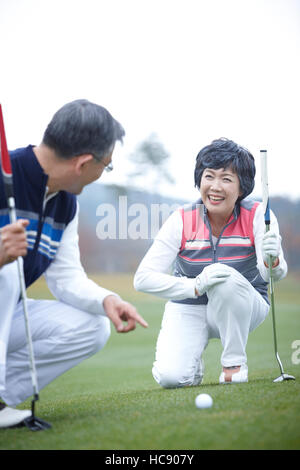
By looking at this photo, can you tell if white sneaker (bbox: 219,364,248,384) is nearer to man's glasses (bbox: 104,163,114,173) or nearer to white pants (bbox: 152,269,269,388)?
white pants (bbox: 152,269,269,388)

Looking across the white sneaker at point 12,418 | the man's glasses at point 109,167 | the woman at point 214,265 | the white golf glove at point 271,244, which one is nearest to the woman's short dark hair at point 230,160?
the woman at point 214,265

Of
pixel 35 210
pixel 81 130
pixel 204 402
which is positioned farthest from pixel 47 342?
pixel 81 130

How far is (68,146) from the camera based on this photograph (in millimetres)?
2209

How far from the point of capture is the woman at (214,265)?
9.96ft

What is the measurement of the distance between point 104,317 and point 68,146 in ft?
2.59

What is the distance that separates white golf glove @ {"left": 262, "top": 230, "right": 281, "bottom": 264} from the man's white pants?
3.23ft

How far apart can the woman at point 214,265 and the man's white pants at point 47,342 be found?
708 millimetres

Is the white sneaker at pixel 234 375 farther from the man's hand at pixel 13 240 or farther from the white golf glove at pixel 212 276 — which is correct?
the man's hand at pixel 13 240

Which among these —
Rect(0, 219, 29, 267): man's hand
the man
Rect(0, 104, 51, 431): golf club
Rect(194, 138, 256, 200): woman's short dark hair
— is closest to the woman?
Rect(194, 138, 256, 200): woman's short dark hair

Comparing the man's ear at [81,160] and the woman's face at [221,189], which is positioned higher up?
the man's ear at [81,160]

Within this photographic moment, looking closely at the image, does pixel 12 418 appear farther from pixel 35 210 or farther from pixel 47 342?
pixel 35 210

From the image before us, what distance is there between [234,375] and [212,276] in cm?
57

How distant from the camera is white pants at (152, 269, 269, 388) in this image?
118 inches

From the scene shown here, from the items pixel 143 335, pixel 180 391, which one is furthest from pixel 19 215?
pixel 143 335
